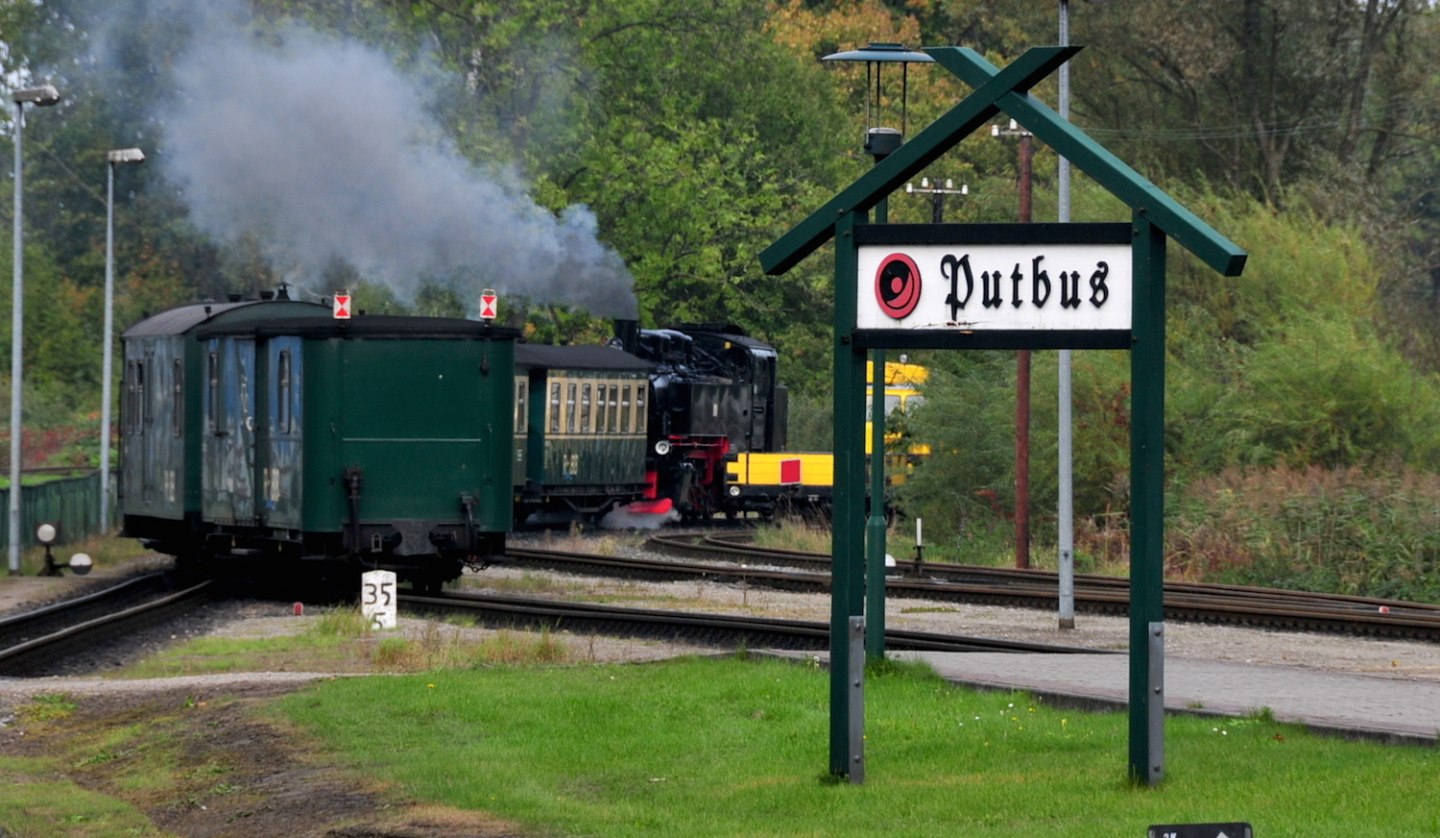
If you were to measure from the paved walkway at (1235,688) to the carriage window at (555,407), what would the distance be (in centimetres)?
1895

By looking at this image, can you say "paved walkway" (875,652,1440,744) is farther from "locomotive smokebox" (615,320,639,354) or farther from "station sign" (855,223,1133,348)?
"locomotive smokebox" (615,320,639,354)

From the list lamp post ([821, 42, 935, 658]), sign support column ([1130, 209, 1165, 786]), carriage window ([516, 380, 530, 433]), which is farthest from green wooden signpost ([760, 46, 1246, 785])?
carriage window ([516, 380, 530, 433])

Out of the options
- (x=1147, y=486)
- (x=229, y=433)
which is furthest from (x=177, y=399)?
(x=1147, y=486)

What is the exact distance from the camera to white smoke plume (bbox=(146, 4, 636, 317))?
35812 mm

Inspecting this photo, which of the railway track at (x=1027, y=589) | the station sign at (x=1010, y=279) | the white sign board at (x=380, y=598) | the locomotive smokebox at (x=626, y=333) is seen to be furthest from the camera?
the locomotive smokebox at (x=626, y=333)

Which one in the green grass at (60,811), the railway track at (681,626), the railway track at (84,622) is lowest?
the green grass at (60,811)

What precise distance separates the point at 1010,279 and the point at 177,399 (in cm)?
1760

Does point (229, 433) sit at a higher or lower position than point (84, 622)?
higher

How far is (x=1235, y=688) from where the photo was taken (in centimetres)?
1410

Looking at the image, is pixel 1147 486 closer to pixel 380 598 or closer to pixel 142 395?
pixel 380 598

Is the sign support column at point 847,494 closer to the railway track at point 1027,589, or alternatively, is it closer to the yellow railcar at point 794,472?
the railway track at point 1027,589

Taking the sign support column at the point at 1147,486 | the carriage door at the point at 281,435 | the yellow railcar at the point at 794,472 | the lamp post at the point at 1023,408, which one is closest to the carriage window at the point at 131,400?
the carriage door at the point at 281,435

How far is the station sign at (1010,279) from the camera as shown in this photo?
9.65 m

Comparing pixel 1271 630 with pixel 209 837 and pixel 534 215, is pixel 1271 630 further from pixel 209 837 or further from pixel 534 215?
pixel 534 215
